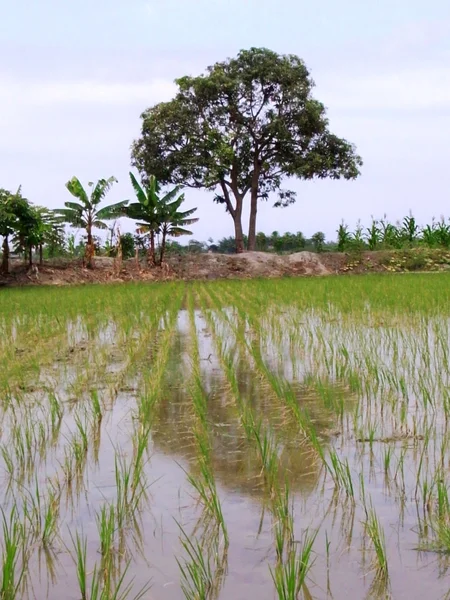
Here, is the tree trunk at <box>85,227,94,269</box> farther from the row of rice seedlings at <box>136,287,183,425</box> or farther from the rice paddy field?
the rice paddy field

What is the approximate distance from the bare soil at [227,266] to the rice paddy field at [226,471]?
15.9m

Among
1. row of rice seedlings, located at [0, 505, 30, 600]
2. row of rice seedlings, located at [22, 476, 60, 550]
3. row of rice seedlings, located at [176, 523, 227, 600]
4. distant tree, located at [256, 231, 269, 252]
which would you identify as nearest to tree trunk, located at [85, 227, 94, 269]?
distant tree, located at [256, 231, 269, 252]

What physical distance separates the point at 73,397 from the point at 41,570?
2.57m

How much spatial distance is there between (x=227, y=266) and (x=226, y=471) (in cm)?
2250

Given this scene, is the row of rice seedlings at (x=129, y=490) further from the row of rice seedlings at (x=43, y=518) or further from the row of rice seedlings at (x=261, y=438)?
the row of rice seedlings at (x=261, y=438)

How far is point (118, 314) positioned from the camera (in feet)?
34.5

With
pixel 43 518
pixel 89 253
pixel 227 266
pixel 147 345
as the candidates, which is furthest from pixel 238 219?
pixel 43 518

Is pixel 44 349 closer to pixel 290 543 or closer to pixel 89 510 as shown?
pixel 89 510

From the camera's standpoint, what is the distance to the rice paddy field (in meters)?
2.24

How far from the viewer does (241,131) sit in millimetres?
26766

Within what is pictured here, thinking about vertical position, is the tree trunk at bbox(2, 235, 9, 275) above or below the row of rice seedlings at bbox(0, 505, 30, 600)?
above

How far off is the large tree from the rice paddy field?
20164mm

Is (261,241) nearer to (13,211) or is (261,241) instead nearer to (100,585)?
(13,211)

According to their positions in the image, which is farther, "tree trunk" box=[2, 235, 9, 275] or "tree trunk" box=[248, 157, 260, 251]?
"tree trunk" box=[248, 157, 260, 251]
